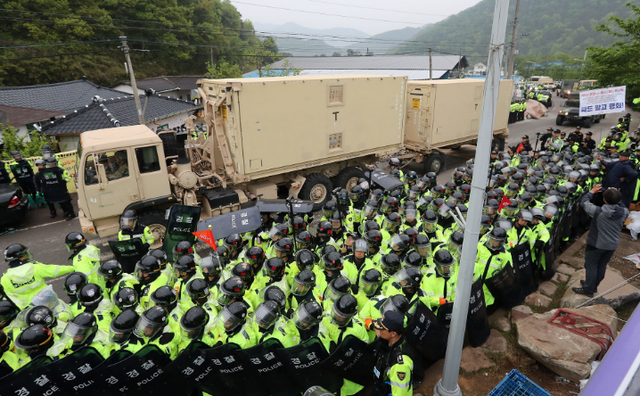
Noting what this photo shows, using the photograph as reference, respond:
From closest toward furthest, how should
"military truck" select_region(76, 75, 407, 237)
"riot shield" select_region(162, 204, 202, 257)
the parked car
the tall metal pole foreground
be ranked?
the tall metal pole foreground < "riot shield" select_region(162, 204, 202, 257) < "military truck" select_region(76, 75, 407, 237) < the parked car

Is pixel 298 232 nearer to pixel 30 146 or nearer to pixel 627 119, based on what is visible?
pixel 30 146

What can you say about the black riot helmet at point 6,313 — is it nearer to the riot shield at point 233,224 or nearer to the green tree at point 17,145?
the riot shield at point 233,224

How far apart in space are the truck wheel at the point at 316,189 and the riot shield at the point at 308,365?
19.0 feet

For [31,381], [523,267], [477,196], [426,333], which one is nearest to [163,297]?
[31,381]

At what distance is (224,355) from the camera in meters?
3.13

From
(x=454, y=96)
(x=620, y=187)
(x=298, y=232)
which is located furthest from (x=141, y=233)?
(x=454, y=96)

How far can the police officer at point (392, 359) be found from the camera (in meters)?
2.83

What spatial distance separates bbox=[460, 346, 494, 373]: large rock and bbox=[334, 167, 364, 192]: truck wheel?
19.8 feet

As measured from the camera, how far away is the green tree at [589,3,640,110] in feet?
42.1

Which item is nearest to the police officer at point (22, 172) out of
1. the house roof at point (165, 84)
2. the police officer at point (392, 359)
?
the police officer at point (392, 359)

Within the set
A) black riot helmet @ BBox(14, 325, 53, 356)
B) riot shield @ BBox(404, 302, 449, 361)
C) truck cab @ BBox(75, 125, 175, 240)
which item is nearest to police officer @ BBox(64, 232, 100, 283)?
black riot helmet @ BBox(14, 325, 53, 356)

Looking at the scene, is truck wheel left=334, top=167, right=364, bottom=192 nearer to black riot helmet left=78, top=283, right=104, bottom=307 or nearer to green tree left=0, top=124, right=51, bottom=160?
black riot helmet left=78, top=283, right=104, bottom=307

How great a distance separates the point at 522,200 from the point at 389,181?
8.21 feet

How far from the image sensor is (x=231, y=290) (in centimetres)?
363
